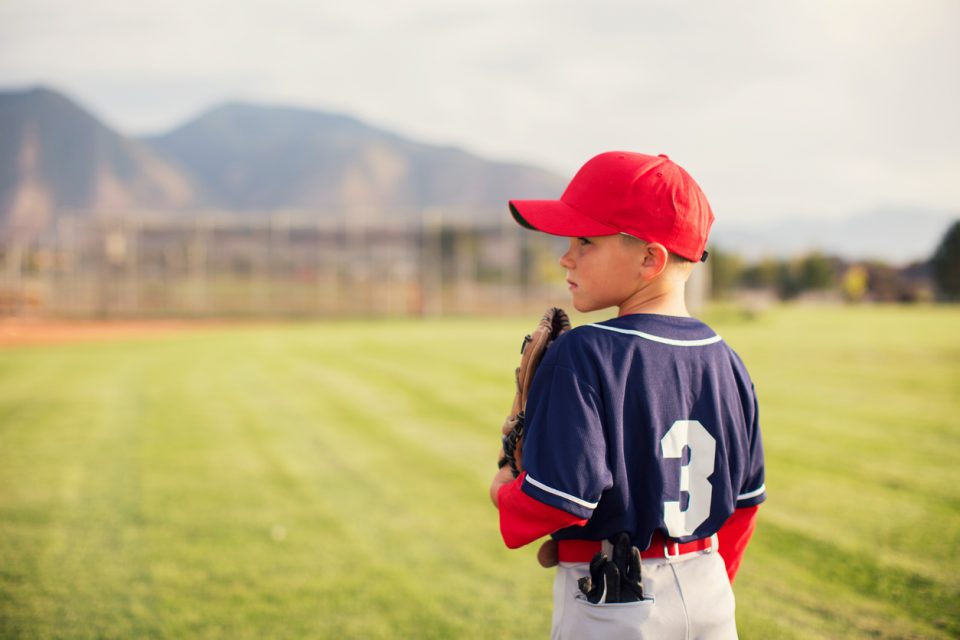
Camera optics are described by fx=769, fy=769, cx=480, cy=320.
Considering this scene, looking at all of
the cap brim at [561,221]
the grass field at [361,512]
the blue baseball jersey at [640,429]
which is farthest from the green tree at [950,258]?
the cap brim at [561,221]

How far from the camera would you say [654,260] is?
1672 millimetres

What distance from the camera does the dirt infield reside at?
2068cm

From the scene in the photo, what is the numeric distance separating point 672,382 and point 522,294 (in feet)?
99.0

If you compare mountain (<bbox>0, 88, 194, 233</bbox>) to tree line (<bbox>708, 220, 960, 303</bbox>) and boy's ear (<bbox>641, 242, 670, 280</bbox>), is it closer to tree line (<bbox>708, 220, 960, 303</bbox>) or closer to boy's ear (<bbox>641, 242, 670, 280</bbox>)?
tree line (<bbox>708, 220, 960, 303</bbox>)

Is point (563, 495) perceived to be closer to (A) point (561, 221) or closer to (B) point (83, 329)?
(A) point (561, 221)

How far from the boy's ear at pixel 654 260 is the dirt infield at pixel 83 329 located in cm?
1929

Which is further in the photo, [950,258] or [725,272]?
[725,272]

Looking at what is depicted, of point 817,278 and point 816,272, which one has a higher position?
point 816,272

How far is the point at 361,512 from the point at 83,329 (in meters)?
23.6

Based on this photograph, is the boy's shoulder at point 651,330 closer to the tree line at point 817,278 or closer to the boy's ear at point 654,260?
the boy's ear at point 654,260

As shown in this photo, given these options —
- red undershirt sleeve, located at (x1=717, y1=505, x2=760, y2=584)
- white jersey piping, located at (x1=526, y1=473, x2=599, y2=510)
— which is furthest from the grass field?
white jersey piping, located at (x1=526, y1=473, x2=599, y2=510)

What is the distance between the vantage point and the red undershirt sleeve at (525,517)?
1522 mm

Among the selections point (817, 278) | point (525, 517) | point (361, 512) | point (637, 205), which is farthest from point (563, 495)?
point (817, 278)

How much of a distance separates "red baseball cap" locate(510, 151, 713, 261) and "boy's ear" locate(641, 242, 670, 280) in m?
→ 0.02
